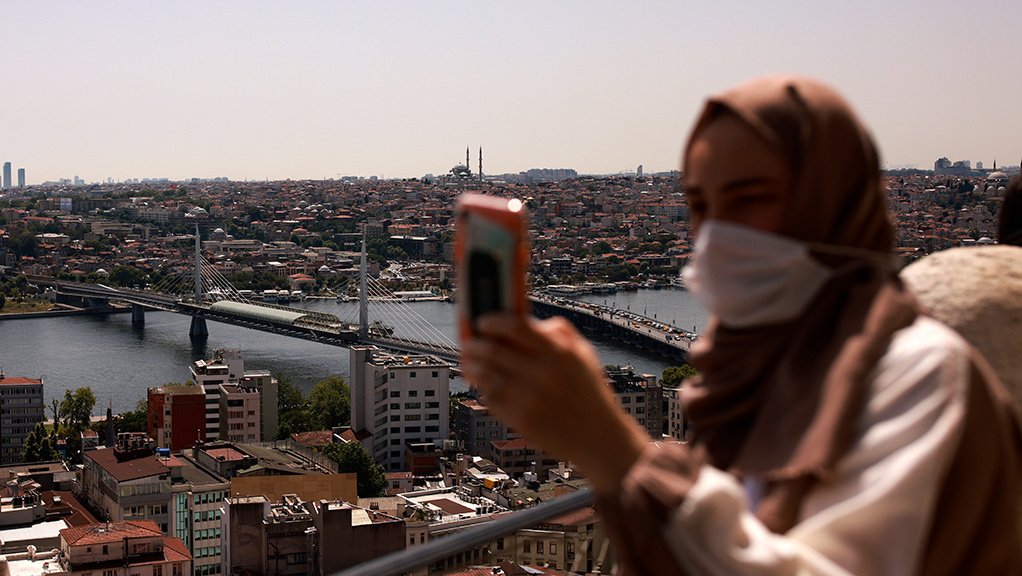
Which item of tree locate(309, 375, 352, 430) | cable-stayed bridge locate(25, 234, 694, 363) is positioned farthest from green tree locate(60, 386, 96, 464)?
cable-stayed bridge locate(25, 234, 694, 363)

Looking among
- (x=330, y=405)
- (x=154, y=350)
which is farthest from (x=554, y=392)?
(x=154, y=350)

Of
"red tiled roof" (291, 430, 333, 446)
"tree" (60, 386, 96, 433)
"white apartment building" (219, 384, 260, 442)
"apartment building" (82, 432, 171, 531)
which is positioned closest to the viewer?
"apartment building" (82, 432, 171, 531)

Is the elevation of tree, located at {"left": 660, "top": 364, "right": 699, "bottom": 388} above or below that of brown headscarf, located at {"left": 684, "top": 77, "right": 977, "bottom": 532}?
below

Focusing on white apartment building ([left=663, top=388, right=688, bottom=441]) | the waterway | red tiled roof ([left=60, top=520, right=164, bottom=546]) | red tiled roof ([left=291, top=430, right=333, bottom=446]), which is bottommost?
the waterway

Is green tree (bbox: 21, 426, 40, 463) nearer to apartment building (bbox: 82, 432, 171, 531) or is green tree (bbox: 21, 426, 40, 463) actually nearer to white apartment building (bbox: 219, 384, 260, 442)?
white apartment building (bbox: 219, 384, 260, 442)

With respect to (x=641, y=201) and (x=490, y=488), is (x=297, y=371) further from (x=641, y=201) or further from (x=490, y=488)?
(x=641, y=201)

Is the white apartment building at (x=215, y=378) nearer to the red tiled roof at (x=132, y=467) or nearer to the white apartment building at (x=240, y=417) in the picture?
the white apartment building at (x=240, y=417)

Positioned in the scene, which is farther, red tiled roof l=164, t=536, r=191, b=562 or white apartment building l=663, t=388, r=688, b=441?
white apartment building l=663, t=388, r=688, b=441
